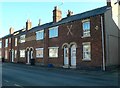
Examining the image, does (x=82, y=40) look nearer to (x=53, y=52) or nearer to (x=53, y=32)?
(x=53, y=52)

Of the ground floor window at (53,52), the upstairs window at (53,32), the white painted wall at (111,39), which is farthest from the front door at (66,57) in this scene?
the white painted wall at (111,39)

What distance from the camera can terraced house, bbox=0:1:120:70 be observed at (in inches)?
928

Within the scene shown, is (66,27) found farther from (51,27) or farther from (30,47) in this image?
(30,47)

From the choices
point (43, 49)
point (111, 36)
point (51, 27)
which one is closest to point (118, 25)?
point (111, 36)

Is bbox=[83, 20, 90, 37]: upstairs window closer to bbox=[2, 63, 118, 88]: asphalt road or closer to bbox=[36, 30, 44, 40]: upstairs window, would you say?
bbox=[2, 63, 118, 88]: asphalt road

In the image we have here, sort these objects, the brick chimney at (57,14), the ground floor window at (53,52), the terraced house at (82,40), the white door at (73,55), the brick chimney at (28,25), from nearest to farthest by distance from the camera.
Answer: the terraced house at (82,40) → the white door at (73,55) → the ground floor window at (53,52) → the brick chimney at (57,14) → the brick chimney at (28,25)

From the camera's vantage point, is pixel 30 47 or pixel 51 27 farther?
pixel 30 47

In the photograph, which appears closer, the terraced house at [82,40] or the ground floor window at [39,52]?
the terraced house at [82,40]

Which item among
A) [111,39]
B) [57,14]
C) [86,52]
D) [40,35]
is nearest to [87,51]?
Answer: [86,52]

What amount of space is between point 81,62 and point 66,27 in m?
6.01

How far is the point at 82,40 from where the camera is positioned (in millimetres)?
25875

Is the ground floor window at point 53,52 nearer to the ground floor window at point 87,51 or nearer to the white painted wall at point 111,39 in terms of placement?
the ground floor window at point 87,51

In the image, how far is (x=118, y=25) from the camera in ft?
87.5

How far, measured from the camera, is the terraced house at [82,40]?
23.6m
